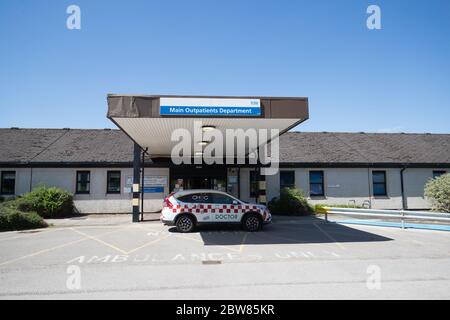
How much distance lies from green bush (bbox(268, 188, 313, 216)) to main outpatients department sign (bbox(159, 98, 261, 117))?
9090 millimetres

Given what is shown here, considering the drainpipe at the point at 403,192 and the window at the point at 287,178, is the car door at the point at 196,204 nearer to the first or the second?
the window at the point at 287,178

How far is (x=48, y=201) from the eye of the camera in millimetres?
16250

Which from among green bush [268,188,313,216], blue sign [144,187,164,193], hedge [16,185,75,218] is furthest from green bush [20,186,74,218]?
green bush [268,188,313,216]

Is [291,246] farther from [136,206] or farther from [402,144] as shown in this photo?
[402,144]

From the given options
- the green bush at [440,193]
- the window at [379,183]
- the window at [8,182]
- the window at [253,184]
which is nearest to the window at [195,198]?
the window at [253,184]

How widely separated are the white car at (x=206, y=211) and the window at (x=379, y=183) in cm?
1206

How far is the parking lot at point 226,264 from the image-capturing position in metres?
5.07

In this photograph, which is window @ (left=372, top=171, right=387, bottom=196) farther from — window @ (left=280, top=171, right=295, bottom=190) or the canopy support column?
the canopy support column

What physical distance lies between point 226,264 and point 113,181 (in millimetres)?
13841

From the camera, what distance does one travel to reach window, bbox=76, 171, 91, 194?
1844cm

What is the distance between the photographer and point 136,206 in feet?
46.2

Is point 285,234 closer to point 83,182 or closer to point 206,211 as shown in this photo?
point 206,211

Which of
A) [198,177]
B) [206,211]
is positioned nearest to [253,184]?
[198,177]

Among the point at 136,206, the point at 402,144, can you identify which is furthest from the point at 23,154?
the point at 402,144
